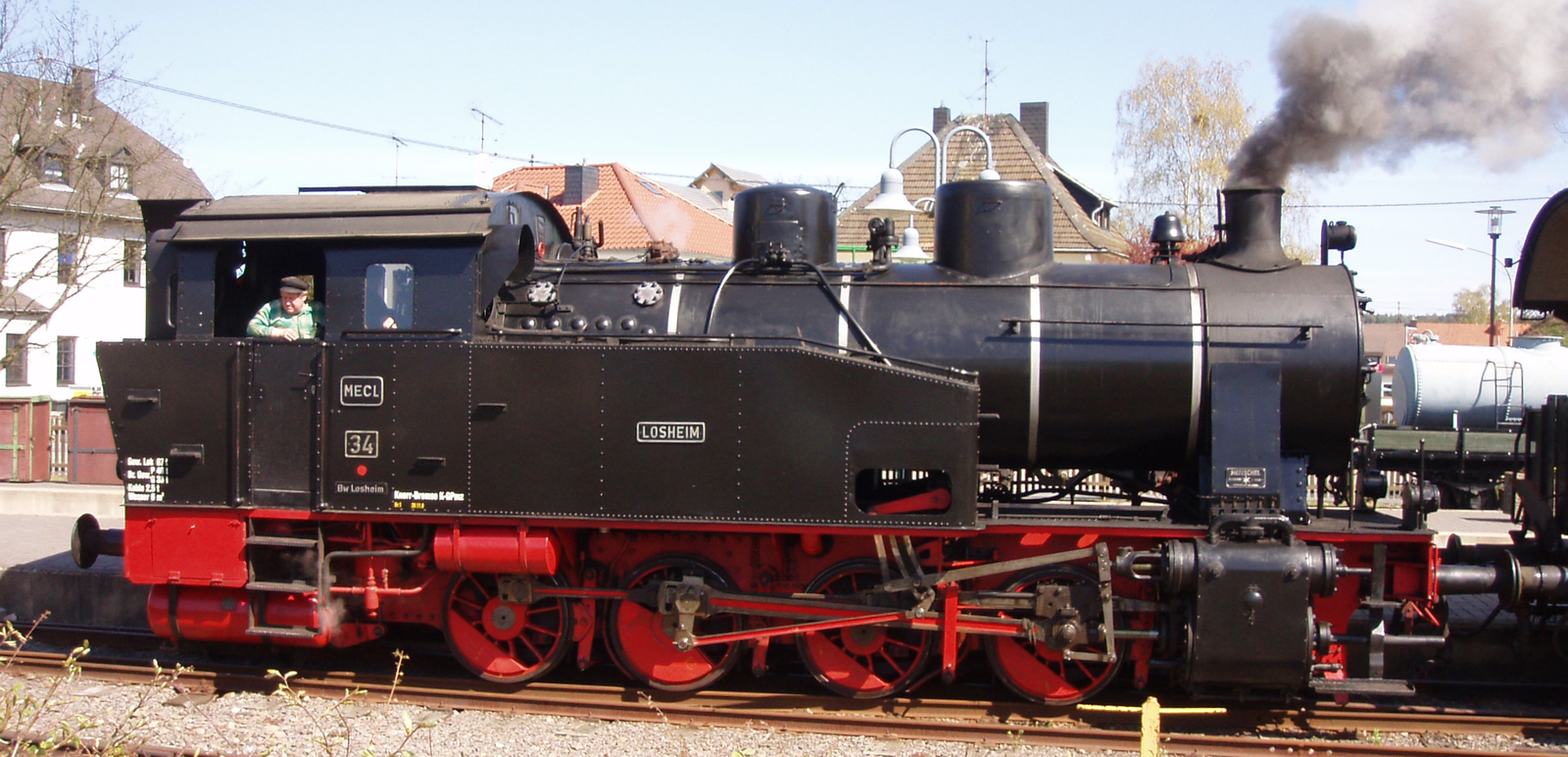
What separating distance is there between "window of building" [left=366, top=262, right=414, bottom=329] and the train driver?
0.53 meters

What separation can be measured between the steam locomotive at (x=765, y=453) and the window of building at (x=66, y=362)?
29059mm

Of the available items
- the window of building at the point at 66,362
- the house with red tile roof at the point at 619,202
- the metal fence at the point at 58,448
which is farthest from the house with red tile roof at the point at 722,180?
the metal fence at the point at 58,448

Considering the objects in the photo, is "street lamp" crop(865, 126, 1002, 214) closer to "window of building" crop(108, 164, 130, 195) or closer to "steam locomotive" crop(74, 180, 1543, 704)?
"steam locomotive" crop(74, 180, 1543, 704)

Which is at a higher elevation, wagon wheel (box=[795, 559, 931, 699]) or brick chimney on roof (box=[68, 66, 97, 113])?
brick chimney on roof (box=[68, 66, 97, 113])

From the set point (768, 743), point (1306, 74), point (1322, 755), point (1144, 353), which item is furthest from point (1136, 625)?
point (1306, 74)

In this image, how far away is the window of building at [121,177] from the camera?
19359mm

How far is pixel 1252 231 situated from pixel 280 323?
6.40 meters

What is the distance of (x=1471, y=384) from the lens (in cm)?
1398

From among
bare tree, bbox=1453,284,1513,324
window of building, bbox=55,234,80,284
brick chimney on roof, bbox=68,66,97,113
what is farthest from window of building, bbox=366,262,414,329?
bare tree, bbox=1453,284,1513,324

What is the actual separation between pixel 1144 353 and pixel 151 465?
632cm

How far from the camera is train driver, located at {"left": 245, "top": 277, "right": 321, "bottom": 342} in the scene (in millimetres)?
7141

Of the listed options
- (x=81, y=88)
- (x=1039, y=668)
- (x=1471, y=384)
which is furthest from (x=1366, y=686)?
(x=81, y=88)

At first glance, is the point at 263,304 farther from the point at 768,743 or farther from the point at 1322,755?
the point at 1322,755

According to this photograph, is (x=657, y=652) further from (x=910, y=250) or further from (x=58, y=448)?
(x=58, y=448)
